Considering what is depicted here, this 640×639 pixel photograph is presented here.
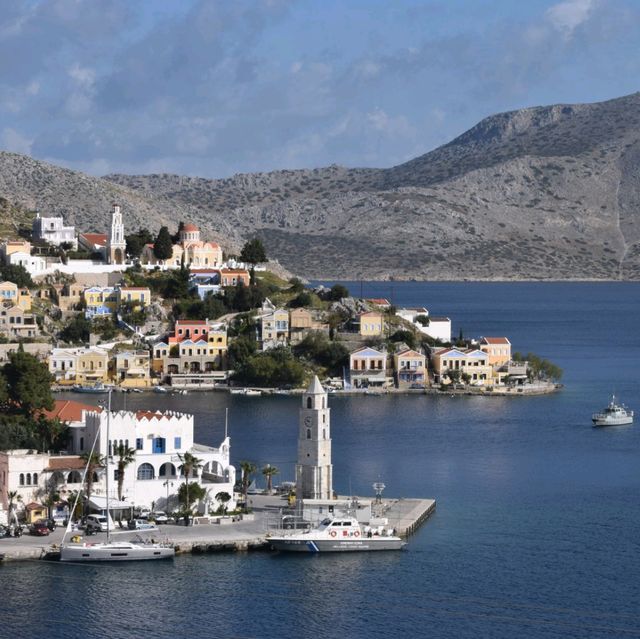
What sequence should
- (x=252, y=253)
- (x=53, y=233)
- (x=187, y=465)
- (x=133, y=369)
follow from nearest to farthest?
1. (x=187, y=465)
2. (x=133, y=369)
3. (x=252, y=253)
4. (x=53, y=233)

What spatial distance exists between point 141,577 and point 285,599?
374 cm

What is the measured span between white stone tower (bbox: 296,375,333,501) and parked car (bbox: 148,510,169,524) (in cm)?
392

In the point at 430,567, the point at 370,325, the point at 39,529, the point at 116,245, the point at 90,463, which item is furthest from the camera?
the point at 116,245

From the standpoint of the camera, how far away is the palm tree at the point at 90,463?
50062 millimetres

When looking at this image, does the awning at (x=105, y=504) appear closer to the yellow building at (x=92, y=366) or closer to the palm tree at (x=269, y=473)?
the palm tree at (x=269, y=473)

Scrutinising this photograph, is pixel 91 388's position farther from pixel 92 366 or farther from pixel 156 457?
pixel 156 457

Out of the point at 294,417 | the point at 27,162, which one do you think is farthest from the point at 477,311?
the point at 294,417

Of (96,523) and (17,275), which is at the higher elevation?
(17,275)

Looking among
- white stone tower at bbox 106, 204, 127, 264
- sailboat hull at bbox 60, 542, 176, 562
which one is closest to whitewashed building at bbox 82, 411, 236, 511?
sailboat hull at bbox 60, 542, 176, 562

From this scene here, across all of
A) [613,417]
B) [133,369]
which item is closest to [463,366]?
[133,369]

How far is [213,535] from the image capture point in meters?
48.3

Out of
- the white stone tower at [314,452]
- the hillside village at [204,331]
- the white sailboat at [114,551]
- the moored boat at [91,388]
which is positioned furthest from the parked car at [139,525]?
the hillside village at [204,331]

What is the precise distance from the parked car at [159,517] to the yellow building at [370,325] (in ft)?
155

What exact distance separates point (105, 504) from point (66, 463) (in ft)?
6.79
